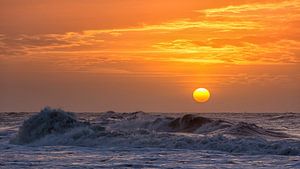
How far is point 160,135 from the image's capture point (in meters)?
26.6

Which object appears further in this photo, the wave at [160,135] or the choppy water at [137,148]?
the wave at [160,135]

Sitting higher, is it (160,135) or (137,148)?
(160,135)

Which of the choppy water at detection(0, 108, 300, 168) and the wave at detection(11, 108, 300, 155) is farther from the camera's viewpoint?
the wave at detection(11, 108, 300, 155)

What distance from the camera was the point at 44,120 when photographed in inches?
1346

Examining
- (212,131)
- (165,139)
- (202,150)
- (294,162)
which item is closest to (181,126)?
(212,131)

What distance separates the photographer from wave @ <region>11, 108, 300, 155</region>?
23031 mm

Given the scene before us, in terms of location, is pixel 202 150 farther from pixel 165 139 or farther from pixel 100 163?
pixel 100 163

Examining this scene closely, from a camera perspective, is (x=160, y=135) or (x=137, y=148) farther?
(x=160, y=135)

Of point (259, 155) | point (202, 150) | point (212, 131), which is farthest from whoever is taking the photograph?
point (212, 131)

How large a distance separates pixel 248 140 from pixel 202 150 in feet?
7.72

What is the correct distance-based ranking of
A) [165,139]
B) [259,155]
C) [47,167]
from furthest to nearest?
[165,139] < [259,155] < [47,167]

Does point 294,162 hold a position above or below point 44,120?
below

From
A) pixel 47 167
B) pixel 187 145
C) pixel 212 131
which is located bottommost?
pixel 47 167

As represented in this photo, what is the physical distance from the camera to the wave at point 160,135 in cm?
2303
